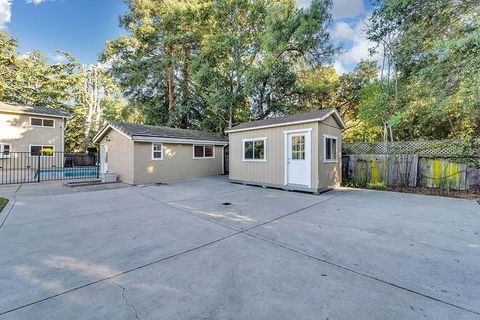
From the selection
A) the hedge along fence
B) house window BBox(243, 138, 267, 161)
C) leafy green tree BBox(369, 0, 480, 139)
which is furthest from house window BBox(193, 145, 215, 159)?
leafy green tree BBox(369, 0, 480, 139)

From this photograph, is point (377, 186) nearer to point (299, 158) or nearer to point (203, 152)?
point (299, 158)

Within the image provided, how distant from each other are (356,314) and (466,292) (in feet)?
4.52

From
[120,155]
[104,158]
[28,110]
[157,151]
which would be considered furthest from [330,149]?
[28,110]

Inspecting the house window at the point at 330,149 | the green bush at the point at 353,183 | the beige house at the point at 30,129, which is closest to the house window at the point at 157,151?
the house window at the point at 330,149

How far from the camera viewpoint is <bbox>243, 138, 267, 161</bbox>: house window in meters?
9.38

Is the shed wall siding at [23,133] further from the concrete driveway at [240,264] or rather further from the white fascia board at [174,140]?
the concrete driveway at [240,264]

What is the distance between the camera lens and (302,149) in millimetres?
8133

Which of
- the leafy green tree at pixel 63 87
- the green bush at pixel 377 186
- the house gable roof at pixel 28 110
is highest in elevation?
the leafy green tree at pixel 63 87

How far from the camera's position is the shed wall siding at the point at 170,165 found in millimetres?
10352

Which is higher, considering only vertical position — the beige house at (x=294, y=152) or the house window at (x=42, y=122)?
the house window at (x=42, y=122)

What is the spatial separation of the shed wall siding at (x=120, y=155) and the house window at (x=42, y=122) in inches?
318

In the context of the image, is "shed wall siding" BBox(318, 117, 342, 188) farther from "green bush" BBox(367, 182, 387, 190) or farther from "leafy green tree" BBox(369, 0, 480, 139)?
"leafy green tree" BBox(369, 0, 480, 139)

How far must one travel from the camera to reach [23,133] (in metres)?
15.3

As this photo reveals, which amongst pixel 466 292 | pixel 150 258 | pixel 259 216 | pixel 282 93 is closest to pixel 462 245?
pixel 466 292
